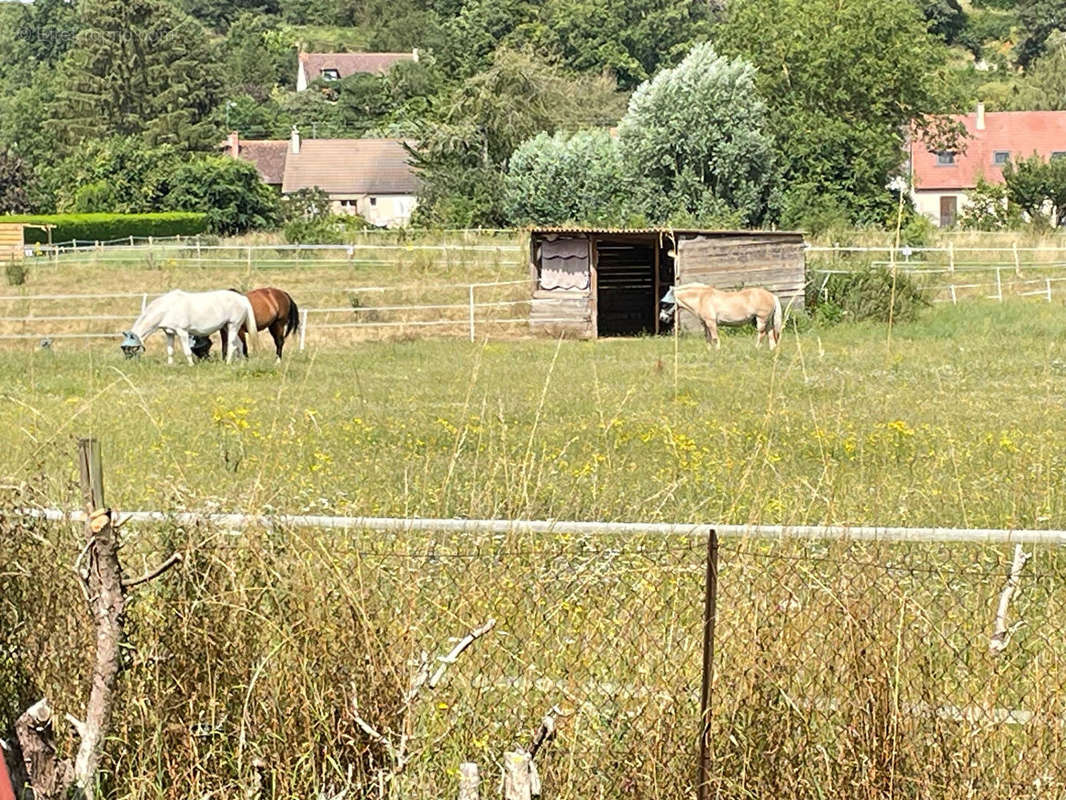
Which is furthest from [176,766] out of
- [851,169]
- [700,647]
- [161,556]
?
[851,169]

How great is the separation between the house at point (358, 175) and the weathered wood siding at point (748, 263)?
45103mm

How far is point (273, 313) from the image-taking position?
20953 mm

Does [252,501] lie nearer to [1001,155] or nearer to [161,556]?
[161,556]

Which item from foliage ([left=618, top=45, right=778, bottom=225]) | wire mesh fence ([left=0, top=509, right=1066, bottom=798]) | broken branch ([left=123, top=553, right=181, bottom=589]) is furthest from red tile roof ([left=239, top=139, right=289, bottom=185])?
broken branch ([left=123, top=553, right=181, bottom=589])

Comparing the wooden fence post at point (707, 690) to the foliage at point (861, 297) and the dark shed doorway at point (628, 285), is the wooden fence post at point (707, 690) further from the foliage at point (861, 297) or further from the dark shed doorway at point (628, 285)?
the dark shed doorway at point (628, 285)

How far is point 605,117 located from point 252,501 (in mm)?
56713

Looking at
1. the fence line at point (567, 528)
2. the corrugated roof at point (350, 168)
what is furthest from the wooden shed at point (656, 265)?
the corrugated roof at point (350, 168)

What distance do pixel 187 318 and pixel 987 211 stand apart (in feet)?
117

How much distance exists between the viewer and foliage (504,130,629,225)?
38969 millimetres

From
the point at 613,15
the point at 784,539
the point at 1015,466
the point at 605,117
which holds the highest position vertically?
the point at 613,15

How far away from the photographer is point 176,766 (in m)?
3.96

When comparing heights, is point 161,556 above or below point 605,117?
below

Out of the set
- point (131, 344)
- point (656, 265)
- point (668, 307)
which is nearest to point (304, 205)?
point (656, 265)

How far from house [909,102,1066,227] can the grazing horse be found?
135 ft
